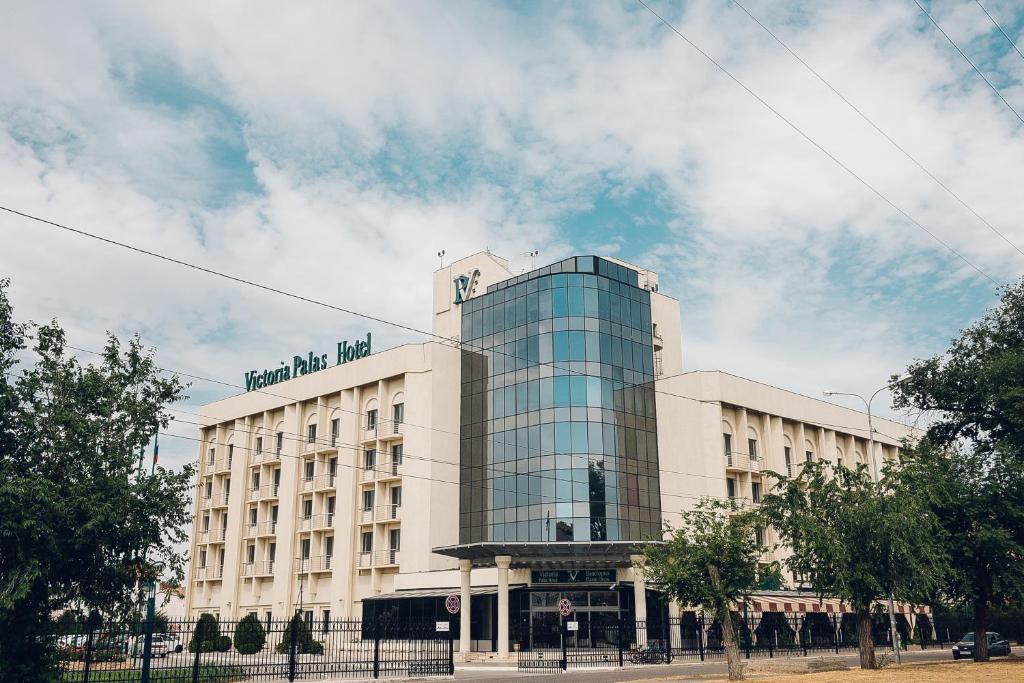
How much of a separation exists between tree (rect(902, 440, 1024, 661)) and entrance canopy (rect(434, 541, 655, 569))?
1674 centimetres

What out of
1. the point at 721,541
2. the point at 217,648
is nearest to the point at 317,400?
the point at 217,648

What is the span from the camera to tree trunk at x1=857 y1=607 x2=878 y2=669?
32.5 metres

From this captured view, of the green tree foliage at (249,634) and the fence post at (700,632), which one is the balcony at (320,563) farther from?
the fence post at (700,632)

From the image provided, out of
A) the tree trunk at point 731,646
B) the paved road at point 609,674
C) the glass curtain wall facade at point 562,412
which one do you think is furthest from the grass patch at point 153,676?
the glass curtain wall facade at point 562,412

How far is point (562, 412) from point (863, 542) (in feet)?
90.3

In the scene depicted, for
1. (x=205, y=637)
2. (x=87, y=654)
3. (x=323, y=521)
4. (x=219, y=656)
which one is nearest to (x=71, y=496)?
(x=87, y=654)

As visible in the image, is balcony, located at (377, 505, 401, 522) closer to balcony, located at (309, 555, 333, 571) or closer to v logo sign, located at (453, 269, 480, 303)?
balcony, located at (309, 555, 333, 571)

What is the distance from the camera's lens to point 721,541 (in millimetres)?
31703

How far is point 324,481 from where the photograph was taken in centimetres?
6844

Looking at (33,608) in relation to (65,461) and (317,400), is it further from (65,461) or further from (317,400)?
(317,400)

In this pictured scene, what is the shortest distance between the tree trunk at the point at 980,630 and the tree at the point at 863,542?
12.2 feet

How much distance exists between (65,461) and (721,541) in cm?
2136

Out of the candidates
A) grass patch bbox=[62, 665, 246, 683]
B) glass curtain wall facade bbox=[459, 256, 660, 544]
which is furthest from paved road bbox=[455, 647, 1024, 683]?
glass curtain wall facade bbox=[459, 256, 660, 544]

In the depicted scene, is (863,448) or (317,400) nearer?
(317,400)
